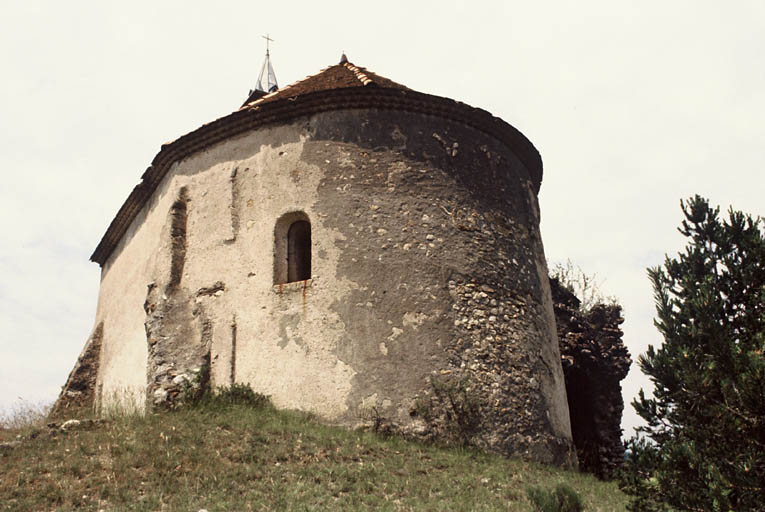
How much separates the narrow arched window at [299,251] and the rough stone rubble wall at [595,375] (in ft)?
18.8

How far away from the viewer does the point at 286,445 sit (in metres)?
8.05

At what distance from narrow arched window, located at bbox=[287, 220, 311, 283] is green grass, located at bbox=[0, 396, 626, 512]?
248 centimetres

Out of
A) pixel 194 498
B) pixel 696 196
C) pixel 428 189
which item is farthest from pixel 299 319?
pixel 696 196

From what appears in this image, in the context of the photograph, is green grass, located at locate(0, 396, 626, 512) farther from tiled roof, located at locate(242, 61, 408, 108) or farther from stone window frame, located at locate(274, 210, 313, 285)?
tiled roof, located at locate(242, 61, 408, 108)

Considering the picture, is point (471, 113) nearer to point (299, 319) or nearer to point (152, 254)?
point (299, 319)

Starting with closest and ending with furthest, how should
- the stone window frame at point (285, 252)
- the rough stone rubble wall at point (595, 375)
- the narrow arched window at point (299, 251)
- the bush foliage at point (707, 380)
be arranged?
1. the bush foliage at point (707, 380)
2. the stone window frame at point (285, 252)
3. the narrow arched window at point (299, 251)
4. the rough stone rubble wall at point (595, 375)

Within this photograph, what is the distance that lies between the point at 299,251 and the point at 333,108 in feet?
8.45

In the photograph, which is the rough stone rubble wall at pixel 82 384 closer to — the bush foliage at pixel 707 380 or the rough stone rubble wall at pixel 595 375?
the rough stone rubble wall at pixel 595 375

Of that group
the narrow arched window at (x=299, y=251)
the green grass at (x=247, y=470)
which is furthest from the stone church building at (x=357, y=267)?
the green grass at (x=247, y=470)

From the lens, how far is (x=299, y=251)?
1098cm

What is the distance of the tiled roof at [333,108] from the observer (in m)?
11.0

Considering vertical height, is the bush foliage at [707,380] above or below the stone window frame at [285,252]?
below

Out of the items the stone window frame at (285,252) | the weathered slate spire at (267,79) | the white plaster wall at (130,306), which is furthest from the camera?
the weathered slate spire at (267,79)

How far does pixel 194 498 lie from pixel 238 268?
192 inches
